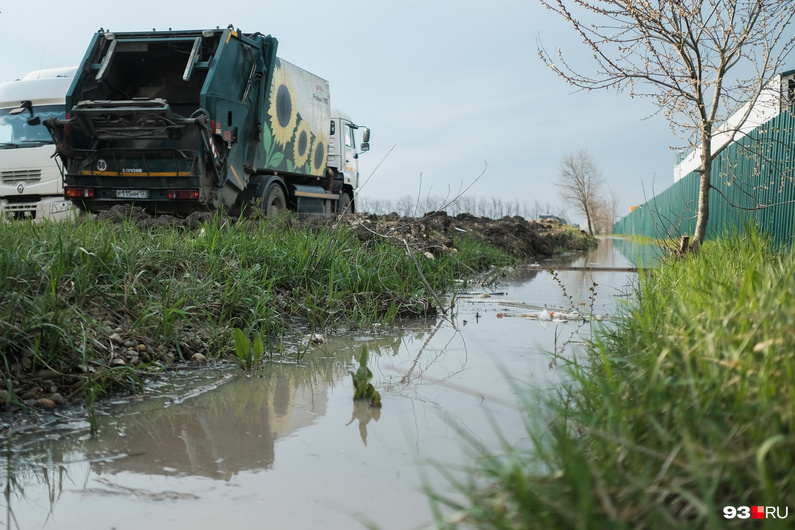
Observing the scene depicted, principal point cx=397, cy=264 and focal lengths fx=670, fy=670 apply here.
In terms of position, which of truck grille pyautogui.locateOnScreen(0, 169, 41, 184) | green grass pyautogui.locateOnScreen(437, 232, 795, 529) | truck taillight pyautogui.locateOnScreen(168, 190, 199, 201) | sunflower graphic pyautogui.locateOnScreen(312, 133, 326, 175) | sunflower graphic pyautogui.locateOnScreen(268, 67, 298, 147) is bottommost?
green grass pyautogui.locateOnScreen(437, 232, 795, 529)

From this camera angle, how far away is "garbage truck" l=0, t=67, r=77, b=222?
12.2 meters

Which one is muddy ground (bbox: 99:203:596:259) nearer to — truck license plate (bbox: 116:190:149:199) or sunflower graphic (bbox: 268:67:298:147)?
truck license plate (bbox: 116:190:149:199)

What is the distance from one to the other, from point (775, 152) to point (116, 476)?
10.6 metres

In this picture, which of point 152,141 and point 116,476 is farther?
point 152,141

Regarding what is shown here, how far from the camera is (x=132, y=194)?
995cm

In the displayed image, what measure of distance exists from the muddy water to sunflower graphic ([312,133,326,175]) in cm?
951

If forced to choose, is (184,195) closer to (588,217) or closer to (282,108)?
(282,108)

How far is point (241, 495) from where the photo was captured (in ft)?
7.38

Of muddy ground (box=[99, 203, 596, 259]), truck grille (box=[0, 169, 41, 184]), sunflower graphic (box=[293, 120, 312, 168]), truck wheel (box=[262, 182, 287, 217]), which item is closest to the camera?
muddy ground (box=[99, 203, 596, 259])

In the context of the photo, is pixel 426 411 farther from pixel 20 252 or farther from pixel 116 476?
pixel 20 252

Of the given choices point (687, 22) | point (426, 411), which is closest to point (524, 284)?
point (687, 22)

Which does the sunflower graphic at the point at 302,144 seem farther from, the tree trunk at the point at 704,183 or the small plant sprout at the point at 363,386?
the small plant sprout at the point at 363,386

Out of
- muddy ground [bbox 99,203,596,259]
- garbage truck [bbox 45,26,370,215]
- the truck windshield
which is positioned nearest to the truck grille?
the truck windshield

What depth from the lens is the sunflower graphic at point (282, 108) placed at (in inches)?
454
